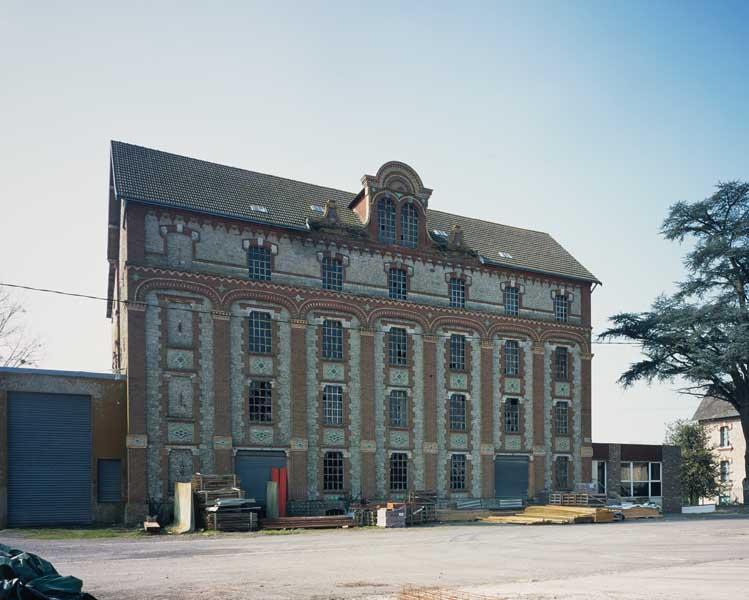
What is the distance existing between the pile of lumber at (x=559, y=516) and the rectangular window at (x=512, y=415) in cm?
584

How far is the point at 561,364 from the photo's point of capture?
42.2m

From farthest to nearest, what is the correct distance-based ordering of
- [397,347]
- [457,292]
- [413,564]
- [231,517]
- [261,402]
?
[457,292]
[397,347]
[261,402]
[231,517]
[413,564]

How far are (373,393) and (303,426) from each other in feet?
12.9

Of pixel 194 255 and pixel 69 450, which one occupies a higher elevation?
pixel 194 255

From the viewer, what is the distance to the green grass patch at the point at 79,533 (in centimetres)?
2498

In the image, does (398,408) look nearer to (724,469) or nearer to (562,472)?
(562,472)

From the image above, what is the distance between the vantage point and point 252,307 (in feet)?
109

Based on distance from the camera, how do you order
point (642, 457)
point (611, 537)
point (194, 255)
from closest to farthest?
1. point (611, 537)
2. point (194, 255)
3. point (642, 457)

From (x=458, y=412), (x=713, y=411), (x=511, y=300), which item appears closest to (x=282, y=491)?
(x=458, y=412)

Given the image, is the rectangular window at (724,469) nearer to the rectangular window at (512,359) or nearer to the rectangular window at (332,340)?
the rectangular window at (512,359)

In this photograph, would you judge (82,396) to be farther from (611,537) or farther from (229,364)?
(611,537)

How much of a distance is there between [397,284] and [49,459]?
681 inches

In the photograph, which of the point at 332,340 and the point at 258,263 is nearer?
the point at 258,263

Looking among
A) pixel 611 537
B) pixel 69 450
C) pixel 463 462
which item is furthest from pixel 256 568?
pixel 463 462
